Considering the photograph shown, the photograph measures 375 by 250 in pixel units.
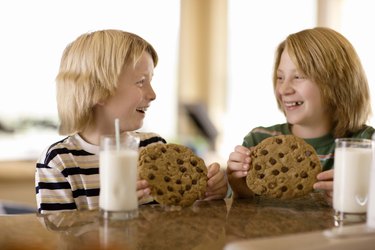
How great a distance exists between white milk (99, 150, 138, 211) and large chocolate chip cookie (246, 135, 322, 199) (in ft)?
1.19

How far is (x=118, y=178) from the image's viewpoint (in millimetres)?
1293

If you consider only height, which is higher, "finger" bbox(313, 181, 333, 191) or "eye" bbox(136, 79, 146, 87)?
"eye" bbox(136, 79, 146, 87)

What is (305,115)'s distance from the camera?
200 cm

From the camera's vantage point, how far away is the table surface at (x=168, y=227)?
3.79ft

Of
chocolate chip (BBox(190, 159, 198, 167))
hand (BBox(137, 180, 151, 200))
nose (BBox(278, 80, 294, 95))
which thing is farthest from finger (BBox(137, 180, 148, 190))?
nose (BBox(278, 80, 294, 95))

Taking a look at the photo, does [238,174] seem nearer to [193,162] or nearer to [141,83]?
[193,162]

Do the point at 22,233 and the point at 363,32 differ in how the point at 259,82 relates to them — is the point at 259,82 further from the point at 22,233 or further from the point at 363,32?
the point at 22,233

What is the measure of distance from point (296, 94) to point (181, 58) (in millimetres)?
4022

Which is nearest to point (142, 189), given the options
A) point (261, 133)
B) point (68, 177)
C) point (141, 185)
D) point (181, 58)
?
point (141, 185)

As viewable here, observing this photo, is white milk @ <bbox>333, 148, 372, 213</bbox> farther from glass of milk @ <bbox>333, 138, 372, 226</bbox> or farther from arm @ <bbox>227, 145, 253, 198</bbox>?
arm @ <bbox>227, 145, 253, 198</bbox>

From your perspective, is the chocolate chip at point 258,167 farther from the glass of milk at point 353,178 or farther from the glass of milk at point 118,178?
the glass of milk at point 118,178

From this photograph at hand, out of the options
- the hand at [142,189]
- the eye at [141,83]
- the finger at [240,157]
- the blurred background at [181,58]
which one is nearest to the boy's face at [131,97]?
the eye at [141,83]

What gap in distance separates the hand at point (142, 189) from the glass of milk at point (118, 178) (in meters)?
0.05

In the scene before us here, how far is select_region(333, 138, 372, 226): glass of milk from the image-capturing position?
134cm
